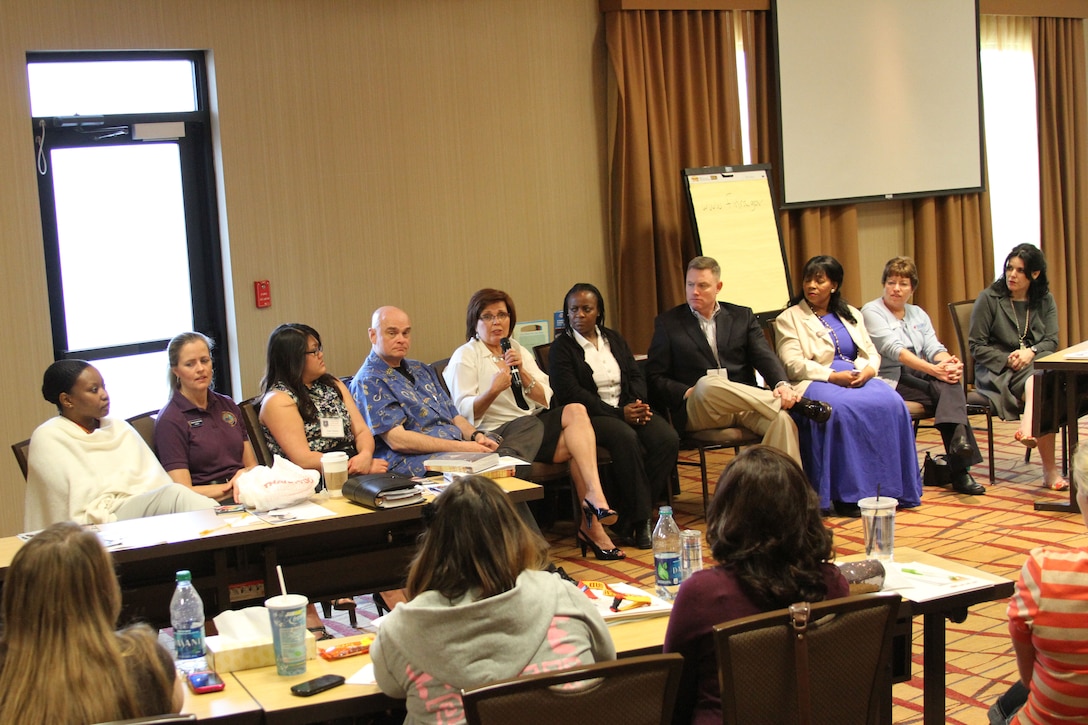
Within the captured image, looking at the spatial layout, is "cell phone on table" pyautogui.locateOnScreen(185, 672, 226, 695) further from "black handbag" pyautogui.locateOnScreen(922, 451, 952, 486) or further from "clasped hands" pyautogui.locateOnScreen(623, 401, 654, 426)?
"black handbag" pyautogui.locateOnScreen(922, 451, 952, 486)

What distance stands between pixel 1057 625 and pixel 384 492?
2.12 m

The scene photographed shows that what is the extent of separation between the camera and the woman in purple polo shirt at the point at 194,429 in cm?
435

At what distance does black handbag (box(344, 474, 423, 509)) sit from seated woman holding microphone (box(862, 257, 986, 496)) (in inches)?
137

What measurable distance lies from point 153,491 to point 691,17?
192 inches

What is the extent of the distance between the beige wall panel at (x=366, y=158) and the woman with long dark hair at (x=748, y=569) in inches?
163

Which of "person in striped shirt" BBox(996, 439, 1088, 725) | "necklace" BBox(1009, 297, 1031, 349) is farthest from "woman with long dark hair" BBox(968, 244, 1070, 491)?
"person in striped shirt" BBox(996, 439, 1088, 725)

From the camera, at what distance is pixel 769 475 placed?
220 cm

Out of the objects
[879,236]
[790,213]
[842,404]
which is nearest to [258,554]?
[842,404]

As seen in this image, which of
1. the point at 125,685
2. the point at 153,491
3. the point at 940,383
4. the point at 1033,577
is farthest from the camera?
the point at 940,383

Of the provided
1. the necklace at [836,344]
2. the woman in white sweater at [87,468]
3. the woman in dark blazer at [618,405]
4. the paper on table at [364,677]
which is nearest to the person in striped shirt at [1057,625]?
the paper on table at [364,677]

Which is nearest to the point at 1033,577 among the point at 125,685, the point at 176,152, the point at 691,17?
the point at 125,685

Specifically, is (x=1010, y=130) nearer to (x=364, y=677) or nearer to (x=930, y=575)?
(x=930, y=575)

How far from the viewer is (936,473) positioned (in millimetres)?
6258

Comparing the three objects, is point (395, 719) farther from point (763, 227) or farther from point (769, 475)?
point (763, 227)
